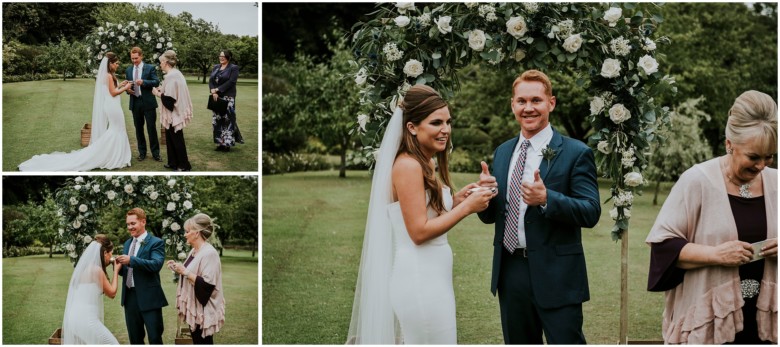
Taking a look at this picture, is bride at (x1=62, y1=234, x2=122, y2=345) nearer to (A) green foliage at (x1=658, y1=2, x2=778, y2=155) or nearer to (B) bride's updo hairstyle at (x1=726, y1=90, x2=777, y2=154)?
(B) bride's updo hairstyle at (x1=726, y1=90, x2=777, y2=154)

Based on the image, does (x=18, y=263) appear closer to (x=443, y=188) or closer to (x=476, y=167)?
(x=443, y=188)

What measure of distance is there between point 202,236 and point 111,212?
1.12m

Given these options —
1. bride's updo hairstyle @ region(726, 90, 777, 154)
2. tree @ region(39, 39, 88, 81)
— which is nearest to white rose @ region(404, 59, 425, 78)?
bride's updo hairstyle @ region(726, 90, 777, 154)

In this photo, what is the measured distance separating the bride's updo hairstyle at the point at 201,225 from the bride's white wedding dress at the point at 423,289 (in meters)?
3.22

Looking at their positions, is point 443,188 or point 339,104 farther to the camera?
point 339,104

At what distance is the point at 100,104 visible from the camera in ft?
25.6

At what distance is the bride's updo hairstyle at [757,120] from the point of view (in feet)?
13.7

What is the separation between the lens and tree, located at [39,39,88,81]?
25.1 feet

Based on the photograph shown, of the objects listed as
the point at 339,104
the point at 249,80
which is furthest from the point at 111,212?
the point at 339,104

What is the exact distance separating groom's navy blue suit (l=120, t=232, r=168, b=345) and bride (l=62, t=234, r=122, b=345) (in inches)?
7.2

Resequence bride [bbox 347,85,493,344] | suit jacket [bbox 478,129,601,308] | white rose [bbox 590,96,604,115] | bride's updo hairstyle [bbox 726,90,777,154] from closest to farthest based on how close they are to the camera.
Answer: bride's updo hairstyle [bbox 726,90,777,154]
bride [bbox 347,85,493,344]
suit jacket [bbox 478,129,601,308]
white rose [bbox 590,96,604,115]

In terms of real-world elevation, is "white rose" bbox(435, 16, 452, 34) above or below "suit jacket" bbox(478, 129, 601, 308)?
above

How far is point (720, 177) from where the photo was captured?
14.2 ft

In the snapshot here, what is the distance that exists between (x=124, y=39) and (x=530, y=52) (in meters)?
3.90
